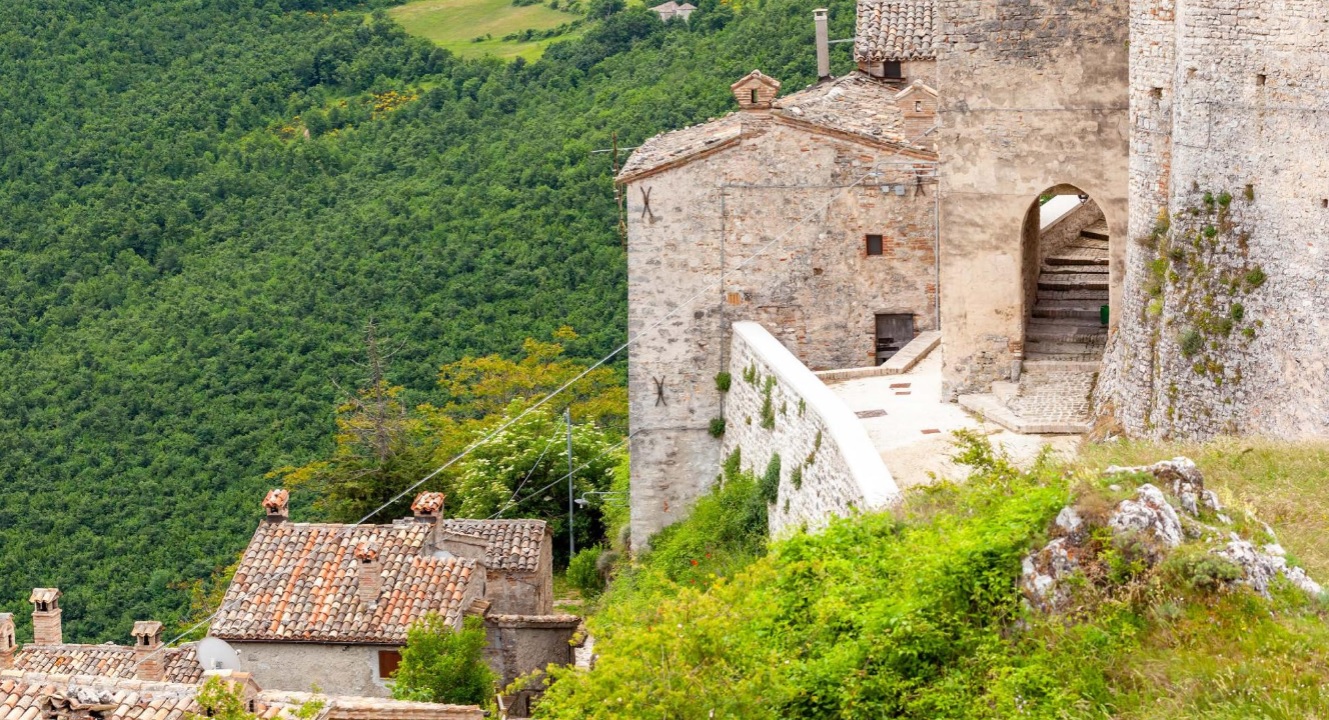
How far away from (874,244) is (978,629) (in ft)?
37.8

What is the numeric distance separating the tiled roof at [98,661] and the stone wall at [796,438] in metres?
6.94

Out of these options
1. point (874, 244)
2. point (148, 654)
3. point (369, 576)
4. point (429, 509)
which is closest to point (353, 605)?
point (369, 576)

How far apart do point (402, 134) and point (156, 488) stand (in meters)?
14.3

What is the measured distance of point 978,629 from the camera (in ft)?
38.1

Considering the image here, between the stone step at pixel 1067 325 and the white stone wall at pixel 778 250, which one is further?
the white stone wall at pixel 778 250

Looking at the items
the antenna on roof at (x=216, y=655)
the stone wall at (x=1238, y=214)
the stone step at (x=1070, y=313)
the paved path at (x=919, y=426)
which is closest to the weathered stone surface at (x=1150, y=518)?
the paved path at (x=919, y=426)

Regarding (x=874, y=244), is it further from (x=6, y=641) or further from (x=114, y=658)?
(x=6, y=641)

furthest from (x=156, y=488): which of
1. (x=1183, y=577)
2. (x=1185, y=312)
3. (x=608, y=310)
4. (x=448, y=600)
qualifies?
(x=1183, y=577)

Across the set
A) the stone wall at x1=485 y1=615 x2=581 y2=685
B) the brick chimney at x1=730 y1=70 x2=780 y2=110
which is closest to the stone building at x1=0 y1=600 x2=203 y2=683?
the stone wall at x1=485 y1=615 x2=581 y2=685

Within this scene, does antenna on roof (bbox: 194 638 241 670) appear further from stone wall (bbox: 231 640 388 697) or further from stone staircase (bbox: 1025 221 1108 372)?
stone staircase (bbox: 1025 221 1108 372)

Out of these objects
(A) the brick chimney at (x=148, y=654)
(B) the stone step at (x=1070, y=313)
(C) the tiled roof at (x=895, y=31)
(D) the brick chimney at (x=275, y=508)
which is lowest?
(A) the brick chimney at (x=148, y=654)

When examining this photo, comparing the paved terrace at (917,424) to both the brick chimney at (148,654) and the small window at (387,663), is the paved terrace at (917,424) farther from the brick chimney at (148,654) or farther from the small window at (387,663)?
the brick chimney at (148,654)

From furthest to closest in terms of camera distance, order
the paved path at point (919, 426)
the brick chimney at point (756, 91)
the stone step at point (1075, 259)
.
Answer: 1. the stone step at point (1075, 259)
2. the brick chimney at point (756, 91)
3. the paved path at point (919, 426)

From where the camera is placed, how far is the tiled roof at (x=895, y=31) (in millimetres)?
26859
